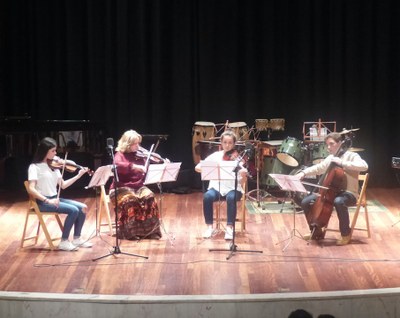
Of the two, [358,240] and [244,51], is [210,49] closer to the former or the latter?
[244,51]

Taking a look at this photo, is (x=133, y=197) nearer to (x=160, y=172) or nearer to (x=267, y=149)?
(x=160, y=172)

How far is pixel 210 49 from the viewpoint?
10.0 metres

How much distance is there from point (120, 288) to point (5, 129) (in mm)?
3981

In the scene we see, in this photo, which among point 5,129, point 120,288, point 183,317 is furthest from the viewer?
point 5,129

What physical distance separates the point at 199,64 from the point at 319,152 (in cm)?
227

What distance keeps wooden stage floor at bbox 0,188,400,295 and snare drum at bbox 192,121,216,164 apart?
1.66 metres

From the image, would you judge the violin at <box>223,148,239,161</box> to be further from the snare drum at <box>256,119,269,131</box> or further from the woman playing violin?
the snare drum at <box>256,119,269,131</box>

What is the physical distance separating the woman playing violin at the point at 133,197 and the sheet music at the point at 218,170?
0.68 m

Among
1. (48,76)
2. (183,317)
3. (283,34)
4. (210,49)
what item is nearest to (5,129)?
(48,76)

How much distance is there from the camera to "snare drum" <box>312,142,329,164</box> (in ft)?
28.8

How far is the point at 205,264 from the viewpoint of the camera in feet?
20.7

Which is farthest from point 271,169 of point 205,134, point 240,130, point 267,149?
point 205,134

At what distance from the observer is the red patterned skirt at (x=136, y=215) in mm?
7102

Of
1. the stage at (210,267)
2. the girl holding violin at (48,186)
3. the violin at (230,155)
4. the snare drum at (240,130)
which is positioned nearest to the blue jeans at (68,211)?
the girl holding violin at (48,186)
